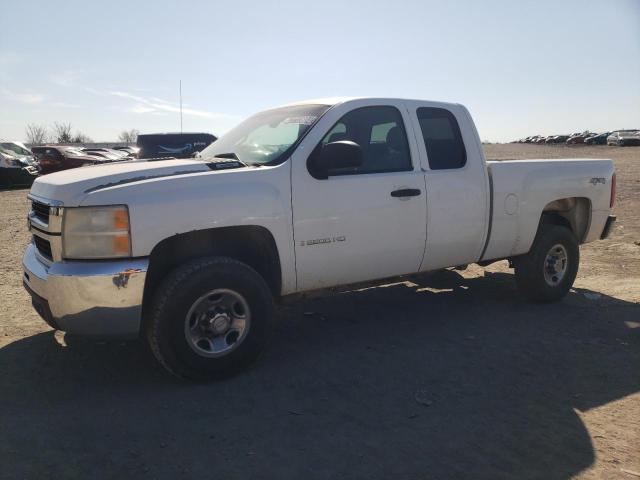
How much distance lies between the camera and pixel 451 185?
4777 millimetres

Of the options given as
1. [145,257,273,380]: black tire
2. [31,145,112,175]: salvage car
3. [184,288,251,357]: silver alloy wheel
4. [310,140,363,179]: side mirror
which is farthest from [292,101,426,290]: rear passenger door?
[31,145,112,175]: salvage car

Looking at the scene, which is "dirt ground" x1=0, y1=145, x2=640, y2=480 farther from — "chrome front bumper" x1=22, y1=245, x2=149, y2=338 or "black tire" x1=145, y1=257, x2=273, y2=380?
"chrome front bumper" x1=22, y1=245, x2=149, y2=338

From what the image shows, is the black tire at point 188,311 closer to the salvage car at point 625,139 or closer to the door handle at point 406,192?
the door handle at point 406,192

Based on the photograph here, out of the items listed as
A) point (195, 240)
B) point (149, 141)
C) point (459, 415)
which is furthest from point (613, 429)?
point (149, 141)

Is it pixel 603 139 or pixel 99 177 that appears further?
pixel 603 139

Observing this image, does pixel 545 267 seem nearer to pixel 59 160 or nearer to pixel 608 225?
pixel 608 225

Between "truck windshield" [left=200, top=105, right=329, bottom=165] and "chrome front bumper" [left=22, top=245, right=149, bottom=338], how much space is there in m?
1.35

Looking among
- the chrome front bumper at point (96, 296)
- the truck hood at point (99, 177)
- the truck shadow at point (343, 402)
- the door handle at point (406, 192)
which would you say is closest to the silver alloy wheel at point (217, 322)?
the truck shadow at point (343, 402)

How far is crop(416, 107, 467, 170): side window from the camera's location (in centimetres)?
483

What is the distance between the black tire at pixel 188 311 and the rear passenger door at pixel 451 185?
166cm

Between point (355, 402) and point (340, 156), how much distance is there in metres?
1.72

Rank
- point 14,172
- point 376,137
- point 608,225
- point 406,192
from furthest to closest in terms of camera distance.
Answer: point 14,172, point 608,225, point 376,137, point 406,192

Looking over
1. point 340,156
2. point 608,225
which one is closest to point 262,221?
point 340,156

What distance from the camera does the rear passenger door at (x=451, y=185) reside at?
185 inches
